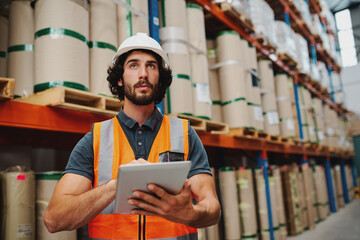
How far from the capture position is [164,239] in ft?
4.81

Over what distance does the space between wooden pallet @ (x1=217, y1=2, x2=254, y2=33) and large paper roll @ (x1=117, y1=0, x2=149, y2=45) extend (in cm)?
183

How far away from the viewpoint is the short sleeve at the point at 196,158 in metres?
1.60

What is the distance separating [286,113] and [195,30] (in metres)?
3.20

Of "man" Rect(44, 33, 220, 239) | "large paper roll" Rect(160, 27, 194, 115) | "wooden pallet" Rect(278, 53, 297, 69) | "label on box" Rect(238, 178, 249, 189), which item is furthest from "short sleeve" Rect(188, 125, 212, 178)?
"wooden pallet" Rect(278, 53, 297, 69)

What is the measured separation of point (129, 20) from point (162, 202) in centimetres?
215

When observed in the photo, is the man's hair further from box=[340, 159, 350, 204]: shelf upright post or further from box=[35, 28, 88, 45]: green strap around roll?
box=[340, 159, 350, 204]: shelf upright post

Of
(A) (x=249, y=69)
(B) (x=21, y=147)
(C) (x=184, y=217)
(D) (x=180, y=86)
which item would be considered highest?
(A) (x=249, y=69)

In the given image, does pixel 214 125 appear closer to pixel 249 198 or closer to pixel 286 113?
pixel 249 198

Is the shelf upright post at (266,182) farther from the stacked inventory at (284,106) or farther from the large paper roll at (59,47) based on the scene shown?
the large paper roll at (59,47)

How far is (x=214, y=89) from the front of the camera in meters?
4.21

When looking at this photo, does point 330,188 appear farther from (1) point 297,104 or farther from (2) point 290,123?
(2) point 290,123

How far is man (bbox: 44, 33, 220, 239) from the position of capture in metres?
1.21

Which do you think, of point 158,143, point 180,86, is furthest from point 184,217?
point 180,86

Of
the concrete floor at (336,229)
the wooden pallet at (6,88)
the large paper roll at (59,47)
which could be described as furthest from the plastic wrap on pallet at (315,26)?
the wooden pallet at (6,88)
